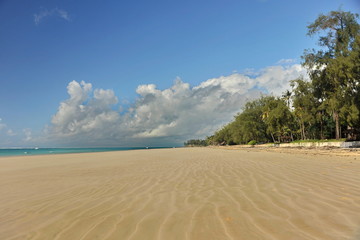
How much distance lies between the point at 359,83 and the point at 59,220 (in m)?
29.0

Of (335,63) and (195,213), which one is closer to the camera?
(195,213)

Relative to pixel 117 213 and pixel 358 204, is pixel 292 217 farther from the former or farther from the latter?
pixel 117 213

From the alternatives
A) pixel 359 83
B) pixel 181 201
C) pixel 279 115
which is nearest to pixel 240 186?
pixel 181 201

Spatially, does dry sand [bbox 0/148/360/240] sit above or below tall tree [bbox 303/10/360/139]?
below

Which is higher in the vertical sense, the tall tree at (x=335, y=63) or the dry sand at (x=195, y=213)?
the tall tree at (x=335, y=63)

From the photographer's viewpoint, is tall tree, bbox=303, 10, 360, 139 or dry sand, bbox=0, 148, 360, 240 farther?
tall tree, bbox=303, 10, 360, 139

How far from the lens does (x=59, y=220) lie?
3.46 m

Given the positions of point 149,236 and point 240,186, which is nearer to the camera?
point 149,236

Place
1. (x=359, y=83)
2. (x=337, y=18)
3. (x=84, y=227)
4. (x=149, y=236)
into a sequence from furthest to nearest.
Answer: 1. (x=337, y=18)
2. (x=359, y=83)
3. (x=84, y=227)
4. (x=149, y=236)

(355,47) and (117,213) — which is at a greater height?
(355,47)

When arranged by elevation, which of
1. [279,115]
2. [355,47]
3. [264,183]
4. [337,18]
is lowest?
[264,183]

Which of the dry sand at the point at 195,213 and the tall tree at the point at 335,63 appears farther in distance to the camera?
the tall tree at the point at 335,63

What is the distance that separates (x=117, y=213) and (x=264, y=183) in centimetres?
365

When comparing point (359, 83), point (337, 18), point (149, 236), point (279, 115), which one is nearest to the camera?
point (149, 236)
